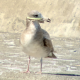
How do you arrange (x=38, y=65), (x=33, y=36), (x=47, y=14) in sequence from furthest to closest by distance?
(x=47, y=14) < (x=38, y=65) < (x=33, y=36)

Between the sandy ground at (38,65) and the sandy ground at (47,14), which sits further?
the sandy ground at (47,14)

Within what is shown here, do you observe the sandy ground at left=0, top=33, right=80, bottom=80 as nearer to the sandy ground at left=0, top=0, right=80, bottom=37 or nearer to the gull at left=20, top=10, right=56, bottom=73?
the gull at left=20, top=10, right=56, bottom=73

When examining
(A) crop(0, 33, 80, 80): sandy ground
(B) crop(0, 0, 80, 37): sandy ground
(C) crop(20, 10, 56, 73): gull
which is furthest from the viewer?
(B) crop(0, 0, 80, 37): sandy ground

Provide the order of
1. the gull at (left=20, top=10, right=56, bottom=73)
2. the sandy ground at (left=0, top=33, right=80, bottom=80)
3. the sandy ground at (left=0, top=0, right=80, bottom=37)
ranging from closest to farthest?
the gull at (left=20, top=10, right=56, bottom=73), the sandy ground at (left=0, top=33, right=80, bottom=80), the sandy ground at (left=0, top=0, right=80, bottom=37)

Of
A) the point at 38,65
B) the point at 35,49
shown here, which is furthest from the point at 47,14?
the point at 35,49

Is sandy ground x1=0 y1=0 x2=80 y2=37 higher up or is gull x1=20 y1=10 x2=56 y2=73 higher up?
gull x1=20 y1=10 x2=56 y2=73

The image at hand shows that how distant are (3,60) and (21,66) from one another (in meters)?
0.35

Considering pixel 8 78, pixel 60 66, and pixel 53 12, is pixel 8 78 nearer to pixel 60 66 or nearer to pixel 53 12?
pixel 60 66

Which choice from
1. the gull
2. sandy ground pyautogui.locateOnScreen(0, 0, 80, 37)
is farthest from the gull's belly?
sandy ground pyautogui.locateOnScreen(0, 0, 80, 37)

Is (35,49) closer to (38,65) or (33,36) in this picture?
(33,36)

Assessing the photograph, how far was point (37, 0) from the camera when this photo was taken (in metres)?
7.88

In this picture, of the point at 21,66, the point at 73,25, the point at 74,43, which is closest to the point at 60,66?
the point at 21,66

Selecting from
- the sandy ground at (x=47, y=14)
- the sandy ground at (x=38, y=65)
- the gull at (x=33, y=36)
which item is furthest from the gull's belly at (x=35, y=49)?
the sandy ground at (x=47, y=14)

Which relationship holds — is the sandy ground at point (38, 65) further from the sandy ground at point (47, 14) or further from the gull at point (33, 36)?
the sandy ground at point (47, 14)
